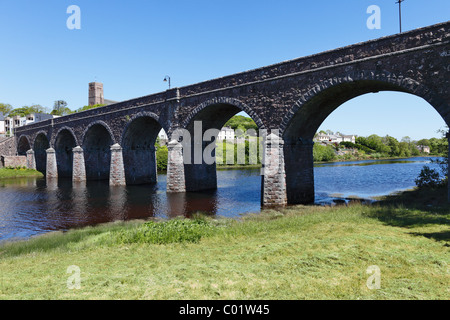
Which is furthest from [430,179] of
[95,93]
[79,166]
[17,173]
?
[95,93]

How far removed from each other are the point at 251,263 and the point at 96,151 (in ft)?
129

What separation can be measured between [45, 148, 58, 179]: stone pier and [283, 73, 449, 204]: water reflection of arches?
41.4m

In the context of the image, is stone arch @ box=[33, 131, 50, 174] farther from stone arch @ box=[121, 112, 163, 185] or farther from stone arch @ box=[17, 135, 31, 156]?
stone arch @ box=[121, 112, 163, 185]

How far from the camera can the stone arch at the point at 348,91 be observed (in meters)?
14.5

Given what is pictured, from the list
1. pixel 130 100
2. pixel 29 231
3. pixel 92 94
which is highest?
pixel 92 94

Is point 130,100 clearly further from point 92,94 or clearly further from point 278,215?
point 92,94

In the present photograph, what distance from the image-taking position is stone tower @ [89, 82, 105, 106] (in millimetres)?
99688

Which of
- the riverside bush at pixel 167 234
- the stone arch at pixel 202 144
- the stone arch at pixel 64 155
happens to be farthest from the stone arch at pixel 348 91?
the stone arch at pixel 64 155

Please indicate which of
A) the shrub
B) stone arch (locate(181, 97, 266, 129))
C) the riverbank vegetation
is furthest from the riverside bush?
the riverbank vegetation

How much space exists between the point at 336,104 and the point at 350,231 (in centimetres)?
1257

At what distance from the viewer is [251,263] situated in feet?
24.1

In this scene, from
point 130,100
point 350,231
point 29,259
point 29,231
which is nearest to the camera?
point 29,259

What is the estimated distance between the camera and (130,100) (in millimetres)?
32281
